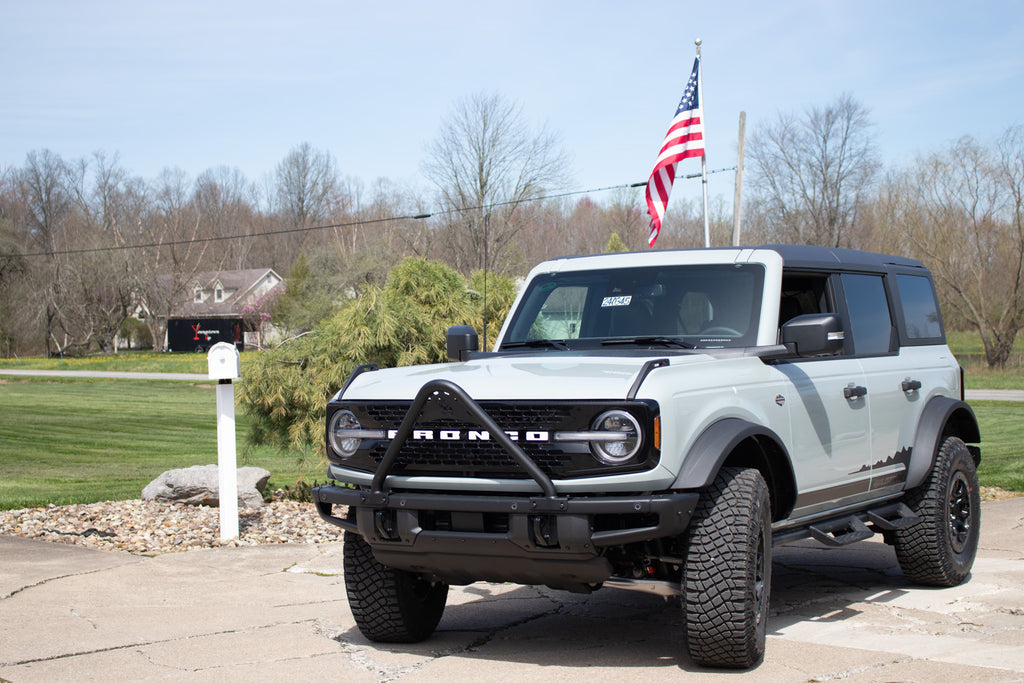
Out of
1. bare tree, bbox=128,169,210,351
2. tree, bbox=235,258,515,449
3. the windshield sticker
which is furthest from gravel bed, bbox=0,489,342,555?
bare tree, bbox=128,169,210,351

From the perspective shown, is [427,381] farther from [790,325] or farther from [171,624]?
[171,624]

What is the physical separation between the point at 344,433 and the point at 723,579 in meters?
1.91

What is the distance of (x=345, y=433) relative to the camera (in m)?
5.08

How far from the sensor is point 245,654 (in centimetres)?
523

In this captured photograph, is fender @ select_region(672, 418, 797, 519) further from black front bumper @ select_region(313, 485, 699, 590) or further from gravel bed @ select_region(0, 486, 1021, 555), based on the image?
gravel bed @ select_region(0, 486, 1021, 555)

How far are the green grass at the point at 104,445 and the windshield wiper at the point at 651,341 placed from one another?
587 centimetres

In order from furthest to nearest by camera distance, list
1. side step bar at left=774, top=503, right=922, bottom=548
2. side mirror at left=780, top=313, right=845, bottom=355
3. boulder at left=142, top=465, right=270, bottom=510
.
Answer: boulder at left=142, top=465, right=270, bottom=510 < side step bar at left=774, top=503, right=922, bottom=548 < side mirror at left=780, top=313, right=845, bottom=355

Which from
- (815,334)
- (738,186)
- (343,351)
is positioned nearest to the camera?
(815,334)

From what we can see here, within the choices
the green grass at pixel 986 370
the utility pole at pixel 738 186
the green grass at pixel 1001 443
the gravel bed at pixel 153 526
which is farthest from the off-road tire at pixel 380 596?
the green grass at pixel 986 370

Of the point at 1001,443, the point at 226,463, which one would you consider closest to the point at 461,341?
the point at 226,463

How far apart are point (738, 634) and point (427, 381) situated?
70.7 inches

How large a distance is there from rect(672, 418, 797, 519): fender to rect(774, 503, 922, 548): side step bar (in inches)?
9.2

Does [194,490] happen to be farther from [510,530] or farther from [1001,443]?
[1001,443]

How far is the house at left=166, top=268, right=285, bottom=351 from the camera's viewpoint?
80.5 m
